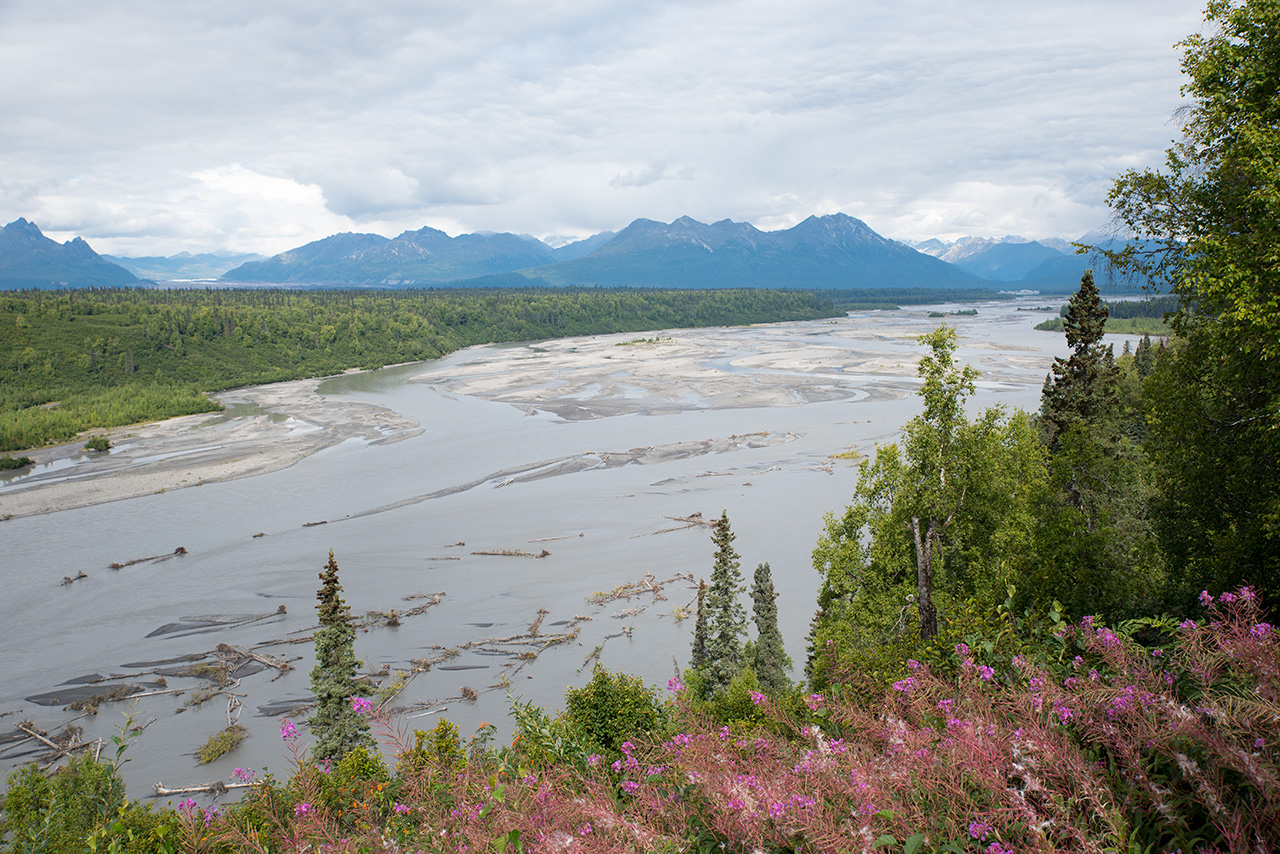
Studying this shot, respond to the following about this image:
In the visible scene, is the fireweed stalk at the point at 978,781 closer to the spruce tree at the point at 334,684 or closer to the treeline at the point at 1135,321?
the spruce tree at the point at 334,684

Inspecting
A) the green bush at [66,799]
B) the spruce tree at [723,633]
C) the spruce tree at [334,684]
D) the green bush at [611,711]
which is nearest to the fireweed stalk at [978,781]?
the green bush at [611,711]

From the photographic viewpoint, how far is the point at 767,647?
58.7 ft

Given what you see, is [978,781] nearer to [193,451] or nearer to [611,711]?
[611,711]

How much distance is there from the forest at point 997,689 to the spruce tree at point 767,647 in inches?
85.0

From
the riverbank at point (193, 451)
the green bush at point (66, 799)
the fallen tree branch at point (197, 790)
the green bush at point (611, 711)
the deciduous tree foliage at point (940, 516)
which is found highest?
the deciduous tree foliage at point (940, 516)

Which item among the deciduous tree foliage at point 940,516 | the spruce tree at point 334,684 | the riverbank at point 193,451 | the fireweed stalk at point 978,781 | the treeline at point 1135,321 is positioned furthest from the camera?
the treeline at point 1135,321

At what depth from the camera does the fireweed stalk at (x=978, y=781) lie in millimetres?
3318

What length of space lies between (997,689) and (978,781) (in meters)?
1.56

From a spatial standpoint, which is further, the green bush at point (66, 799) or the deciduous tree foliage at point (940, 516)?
the deciduous tree foliage at point (940, 516)

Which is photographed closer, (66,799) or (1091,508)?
(66,799)

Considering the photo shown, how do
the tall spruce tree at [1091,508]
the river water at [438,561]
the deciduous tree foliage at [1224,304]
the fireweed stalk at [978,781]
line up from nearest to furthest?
the fireweed stalk at [978,781] < the deciduous tree foliage at [1224,304] < the tall spruce tree at [1091,508] < the river water at [438,561]

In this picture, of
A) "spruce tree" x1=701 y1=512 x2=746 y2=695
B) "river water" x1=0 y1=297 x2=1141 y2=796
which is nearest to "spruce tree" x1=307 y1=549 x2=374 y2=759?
"river water" x1=0 y1=297 x2=1141 y2=796

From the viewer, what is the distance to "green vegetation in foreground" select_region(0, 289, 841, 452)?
63.2m

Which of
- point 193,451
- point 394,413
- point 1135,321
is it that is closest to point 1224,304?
point 193,451
